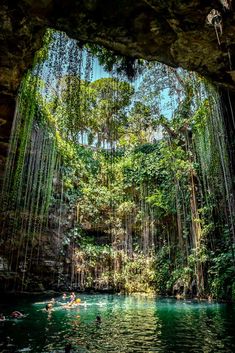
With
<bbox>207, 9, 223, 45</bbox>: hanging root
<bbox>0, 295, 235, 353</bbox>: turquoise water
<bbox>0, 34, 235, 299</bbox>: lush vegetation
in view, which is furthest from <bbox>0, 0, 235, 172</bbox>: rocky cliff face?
<bbox>0, 295, 235, 353</bbox>: turquoise water

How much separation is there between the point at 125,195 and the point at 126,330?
1139 centimetres

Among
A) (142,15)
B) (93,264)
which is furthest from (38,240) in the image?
(142,15)

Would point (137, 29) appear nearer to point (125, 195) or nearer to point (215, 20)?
point (215, 20)

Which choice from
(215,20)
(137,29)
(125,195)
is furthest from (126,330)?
(125,195)

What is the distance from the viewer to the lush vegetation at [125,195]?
1165cm

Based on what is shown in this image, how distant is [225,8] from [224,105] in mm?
2609

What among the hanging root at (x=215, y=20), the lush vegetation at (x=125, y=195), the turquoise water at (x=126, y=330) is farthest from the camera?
the lush vegetation at (x=125, y=195)

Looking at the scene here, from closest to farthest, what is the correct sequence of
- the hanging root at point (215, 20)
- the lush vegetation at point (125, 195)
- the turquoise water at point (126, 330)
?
the hanging root at point (215, 20), the turquoise water at point (126, 330), the lush vegetation at point (125, 195)

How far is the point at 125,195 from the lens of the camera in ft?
59.0

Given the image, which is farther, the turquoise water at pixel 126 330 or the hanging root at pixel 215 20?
the turquoise water at pixel 126 330

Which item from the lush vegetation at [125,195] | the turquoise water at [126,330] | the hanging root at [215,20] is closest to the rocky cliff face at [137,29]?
the hanging root at [215,20]

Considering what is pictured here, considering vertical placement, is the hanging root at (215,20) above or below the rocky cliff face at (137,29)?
below

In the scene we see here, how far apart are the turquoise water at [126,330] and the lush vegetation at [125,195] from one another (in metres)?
3.29

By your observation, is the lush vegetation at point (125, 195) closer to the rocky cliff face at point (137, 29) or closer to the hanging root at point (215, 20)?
the rocky cliff face at point (137, 29)
